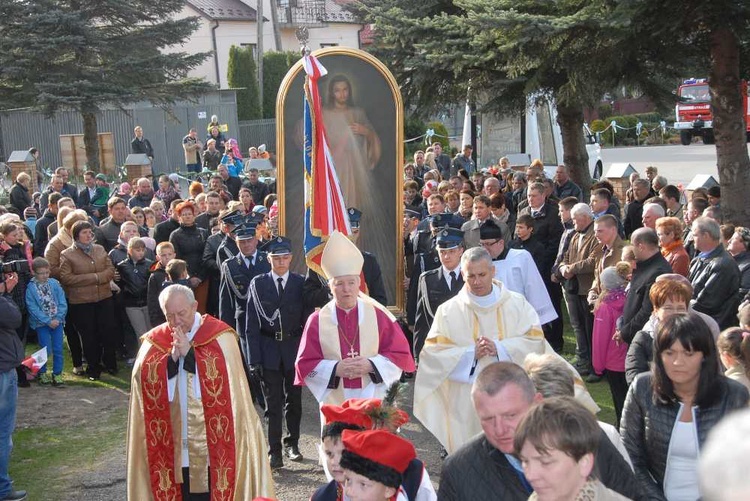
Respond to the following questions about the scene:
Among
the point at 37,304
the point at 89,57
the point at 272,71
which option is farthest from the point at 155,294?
the point at 272,71

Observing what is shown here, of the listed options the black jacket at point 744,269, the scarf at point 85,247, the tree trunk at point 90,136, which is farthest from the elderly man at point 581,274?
the tree trunk at point 90,136

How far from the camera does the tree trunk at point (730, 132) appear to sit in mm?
12961

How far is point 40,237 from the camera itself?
535 inches

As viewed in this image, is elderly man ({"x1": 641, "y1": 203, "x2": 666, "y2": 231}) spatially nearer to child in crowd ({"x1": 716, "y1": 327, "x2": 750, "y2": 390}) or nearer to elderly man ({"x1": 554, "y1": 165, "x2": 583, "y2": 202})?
elderly man ({"x1": 554, "y1": 165, "x2": 583, "y2": 202})

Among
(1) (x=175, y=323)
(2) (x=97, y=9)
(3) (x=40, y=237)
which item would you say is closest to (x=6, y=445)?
(1) (x=175, y=323)

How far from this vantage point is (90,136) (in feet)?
90.9

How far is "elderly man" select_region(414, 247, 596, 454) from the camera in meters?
6.77

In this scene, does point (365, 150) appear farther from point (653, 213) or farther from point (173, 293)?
point (173, 293)

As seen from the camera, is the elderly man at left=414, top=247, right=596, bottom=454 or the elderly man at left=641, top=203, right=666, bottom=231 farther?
the elderly man at left=641, top=203, right=666, bottom=231

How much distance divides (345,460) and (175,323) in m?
2.64

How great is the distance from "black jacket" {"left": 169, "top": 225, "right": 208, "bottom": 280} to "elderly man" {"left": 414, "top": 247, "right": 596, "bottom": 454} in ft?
16.4

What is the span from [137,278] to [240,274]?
88.7 inches

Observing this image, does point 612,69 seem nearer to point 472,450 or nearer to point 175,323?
point 175,323

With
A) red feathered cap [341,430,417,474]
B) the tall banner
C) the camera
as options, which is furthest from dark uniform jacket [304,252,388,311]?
red feathered cap [341,430,417,474]
